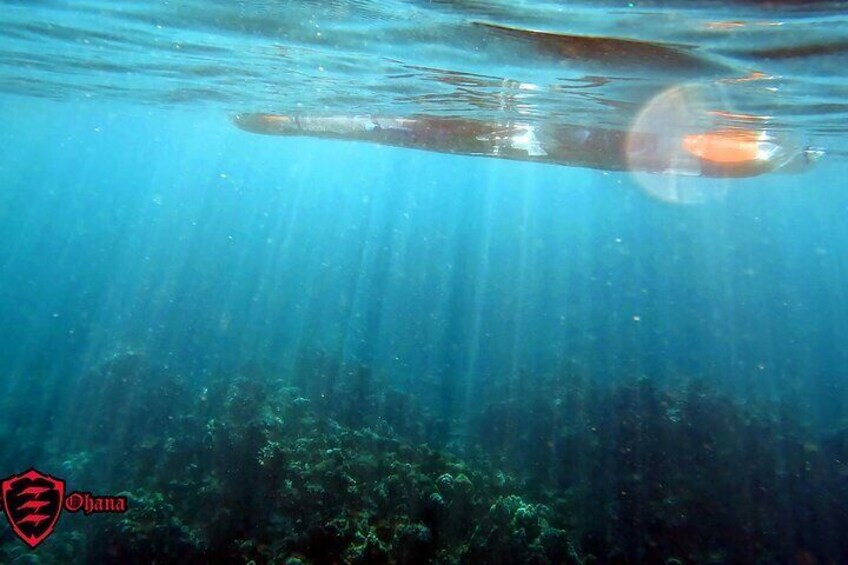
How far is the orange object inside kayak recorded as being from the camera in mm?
14477

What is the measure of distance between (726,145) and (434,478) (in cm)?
1383

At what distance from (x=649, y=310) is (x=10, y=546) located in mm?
40936

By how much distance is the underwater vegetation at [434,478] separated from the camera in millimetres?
7465

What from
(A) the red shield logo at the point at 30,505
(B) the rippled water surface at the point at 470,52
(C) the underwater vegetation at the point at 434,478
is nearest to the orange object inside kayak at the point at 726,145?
(B) the rippled water surface at the point at 470,52

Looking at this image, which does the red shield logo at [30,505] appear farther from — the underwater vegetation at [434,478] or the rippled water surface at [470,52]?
the rippled water surface at [470,52]

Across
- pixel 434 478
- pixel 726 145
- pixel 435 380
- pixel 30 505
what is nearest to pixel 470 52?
pixel 434 478

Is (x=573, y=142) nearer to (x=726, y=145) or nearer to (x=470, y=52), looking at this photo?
(x=726, y=145)

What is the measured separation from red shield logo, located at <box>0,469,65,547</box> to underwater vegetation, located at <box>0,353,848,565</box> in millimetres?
455

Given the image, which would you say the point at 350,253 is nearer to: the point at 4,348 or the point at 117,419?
the point at 4,348

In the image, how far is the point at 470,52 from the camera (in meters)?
9.01

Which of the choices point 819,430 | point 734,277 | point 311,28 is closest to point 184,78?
point 311,28

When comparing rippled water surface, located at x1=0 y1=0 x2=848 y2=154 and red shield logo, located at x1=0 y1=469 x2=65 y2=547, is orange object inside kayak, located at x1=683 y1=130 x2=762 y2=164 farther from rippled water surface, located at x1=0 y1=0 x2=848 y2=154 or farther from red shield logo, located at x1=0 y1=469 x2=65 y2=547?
red shield logo, located at x1=0 y1=469 x2=65 y2=547

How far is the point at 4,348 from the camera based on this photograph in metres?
27.0

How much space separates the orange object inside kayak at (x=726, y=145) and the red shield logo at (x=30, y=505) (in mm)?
17058
